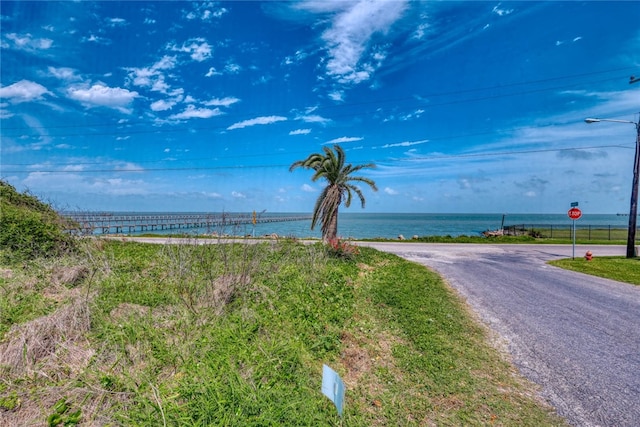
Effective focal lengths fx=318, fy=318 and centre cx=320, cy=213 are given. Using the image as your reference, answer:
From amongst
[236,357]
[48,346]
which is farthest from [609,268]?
[48,346]

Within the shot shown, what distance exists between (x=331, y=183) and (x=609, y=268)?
497 inches

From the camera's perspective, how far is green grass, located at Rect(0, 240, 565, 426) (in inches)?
120

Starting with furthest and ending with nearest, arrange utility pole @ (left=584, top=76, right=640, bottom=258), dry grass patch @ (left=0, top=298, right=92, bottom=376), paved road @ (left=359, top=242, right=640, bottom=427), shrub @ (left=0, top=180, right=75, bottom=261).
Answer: utility pole @ (left=584, top=76, right=640, bottom=258) < shrub @ (left=0, top=180, right=75, bottom=261) < paved road @ (left=359, top=242, right=640, bottom=427) < dry grass patch @ (left=0, top=298, right=92, bottom=376)

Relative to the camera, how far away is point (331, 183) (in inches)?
698

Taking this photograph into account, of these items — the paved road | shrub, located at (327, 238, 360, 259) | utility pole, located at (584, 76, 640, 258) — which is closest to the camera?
the paved road

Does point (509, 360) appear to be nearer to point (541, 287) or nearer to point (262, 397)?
point (262, 397)

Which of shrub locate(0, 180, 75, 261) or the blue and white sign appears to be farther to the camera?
shrub locate(0, 180, 75, 261)

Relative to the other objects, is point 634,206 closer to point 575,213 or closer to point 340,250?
point 575,213

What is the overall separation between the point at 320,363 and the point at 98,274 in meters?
5.65

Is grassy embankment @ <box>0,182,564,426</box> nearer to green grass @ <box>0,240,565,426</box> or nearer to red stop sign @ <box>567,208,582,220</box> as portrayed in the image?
green grass @ <box>0,240,565,426</box>

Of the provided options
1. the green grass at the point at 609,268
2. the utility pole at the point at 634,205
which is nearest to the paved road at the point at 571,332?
the green grass at the point at 609,268

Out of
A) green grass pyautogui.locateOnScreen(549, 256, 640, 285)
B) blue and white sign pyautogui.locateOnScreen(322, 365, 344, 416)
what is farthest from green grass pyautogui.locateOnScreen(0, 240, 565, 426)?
green grass pyautogui.locateOnScreen(549, 256, 640, 285)

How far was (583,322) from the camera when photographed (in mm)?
6426

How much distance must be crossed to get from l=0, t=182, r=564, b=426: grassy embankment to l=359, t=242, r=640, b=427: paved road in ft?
1.51
